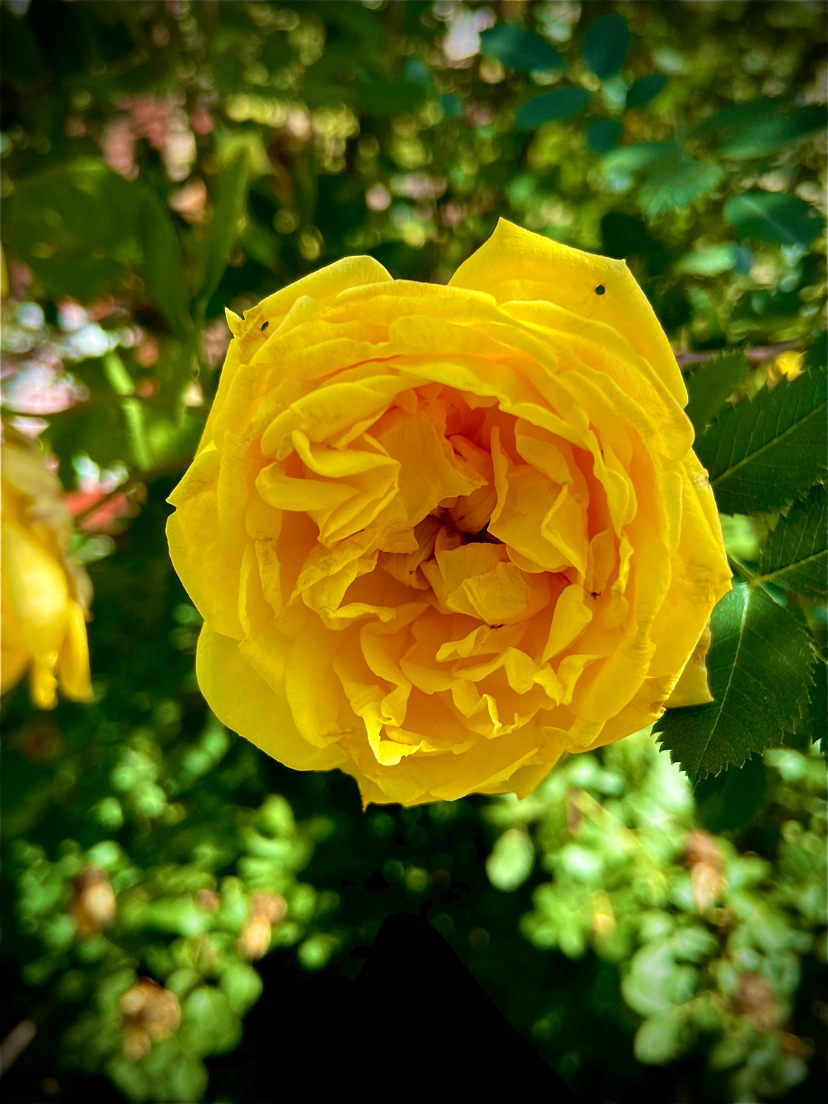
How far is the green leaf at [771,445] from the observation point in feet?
1.47

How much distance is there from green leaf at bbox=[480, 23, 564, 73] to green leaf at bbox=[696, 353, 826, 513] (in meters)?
0.46

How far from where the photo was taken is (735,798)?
1.72ft

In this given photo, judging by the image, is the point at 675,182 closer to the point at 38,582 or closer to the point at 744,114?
the point at 744,114

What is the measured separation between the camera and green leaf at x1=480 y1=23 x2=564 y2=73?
0.72 meters

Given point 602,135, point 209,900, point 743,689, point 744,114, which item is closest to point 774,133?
point 744,114

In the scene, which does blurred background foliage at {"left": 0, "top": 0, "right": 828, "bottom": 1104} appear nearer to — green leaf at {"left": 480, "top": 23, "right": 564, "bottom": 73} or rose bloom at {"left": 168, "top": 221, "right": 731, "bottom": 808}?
green leaf at {"left": 480, "top": 23, "right": 564, "bottom": 73}

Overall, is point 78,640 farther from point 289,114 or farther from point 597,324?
point 289,114

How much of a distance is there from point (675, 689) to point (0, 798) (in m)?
0.80

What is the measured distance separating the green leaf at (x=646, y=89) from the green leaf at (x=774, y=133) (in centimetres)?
13

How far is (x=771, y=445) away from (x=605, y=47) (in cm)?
53

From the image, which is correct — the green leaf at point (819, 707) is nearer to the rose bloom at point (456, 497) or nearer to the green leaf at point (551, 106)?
the rose bloom at point (456, 497)

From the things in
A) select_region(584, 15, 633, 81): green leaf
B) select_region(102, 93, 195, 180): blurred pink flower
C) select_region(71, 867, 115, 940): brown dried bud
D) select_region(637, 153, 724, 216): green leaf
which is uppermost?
select_region(584, 15, 633, 81): green leaf

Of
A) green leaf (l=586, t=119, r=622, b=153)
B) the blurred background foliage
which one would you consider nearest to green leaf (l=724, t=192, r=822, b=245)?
the blurred background foliage

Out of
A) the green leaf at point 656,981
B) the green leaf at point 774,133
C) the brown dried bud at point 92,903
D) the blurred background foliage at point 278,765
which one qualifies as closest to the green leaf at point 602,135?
the blurred background foliage at point 278,765
